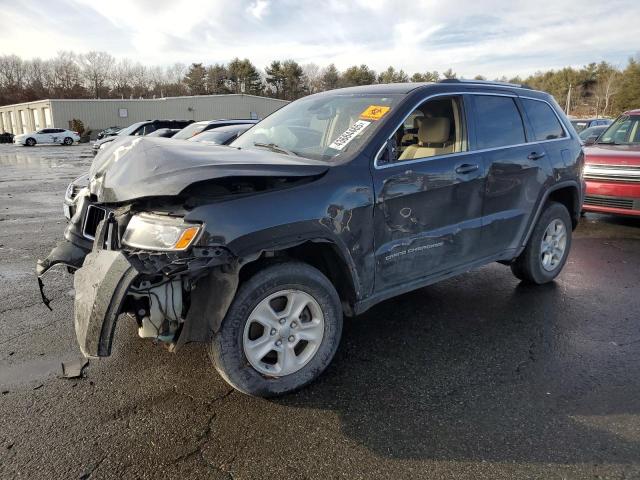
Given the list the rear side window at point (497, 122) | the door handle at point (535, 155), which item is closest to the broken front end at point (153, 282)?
the rear side window at point (497, 122)

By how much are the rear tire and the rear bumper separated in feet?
9.15

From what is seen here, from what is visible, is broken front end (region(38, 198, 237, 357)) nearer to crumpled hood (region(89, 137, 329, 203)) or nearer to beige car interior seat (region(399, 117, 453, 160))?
crumpled hood (region(89, 137, 329, 203))

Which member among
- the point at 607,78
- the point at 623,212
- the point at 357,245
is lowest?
the point at 623,212

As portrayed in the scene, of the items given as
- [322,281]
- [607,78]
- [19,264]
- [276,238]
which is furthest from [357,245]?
[607,78]

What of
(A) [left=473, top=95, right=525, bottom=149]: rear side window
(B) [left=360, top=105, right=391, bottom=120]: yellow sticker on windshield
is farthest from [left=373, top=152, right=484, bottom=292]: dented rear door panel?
(B) [left=360, top=105, right=391, bottom=120]: yellow sticker on windshield

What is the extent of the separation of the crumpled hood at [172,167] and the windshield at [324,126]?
0.27 metres

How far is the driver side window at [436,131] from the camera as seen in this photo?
11.6ft

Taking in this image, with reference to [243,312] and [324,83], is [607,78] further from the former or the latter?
[243,312]

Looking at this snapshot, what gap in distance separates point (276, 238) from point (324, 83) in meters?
85.2

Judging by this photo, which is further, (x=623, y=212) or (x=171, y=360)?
(x=623, y=212)

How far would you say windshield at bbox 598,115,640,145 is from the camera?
7.97 metres

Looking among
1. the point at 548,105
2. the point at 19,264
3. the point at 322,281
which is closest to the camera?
the point at 322,281

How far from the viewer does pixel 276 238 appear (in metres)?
2.58

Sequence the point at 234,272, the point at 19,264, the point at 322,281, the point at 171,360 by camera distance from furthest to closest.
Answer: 1. the point at 19,264
2. the point at 171,360
3. the point at 322,281
4. the point at 234,272
